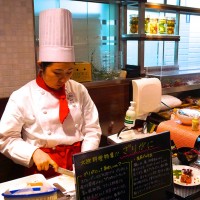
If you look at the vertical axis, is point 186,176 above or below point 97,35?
below

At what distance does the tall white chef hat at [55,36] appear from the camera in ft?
4.52

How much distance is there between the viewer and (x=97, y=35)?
2609mm

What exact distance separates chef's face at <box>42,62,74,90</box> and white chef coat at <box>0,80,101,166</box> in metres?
0.09

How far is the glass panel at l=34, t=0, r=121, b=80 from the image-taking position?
2.43 m

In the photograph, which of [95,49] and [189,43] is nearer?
[95,49]

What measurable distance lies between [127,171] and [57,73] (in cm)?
70

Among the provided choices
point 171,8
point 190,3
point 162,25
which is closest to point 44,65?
point 162,25

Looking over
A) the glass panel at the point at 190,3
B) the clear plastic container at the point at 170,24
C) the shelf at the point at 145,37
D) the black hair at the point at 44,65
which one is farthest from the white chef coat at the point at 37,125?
the glass panel at the point at 190,3

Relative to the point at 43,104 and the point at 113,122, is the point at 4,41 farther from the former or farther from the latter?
the point at 113,122

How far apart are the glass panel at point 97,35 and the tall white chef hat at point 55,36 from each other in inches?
38.0

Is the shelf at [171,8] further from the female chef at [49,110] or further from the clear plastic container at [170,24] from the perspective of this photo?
the female chef at [49,110]

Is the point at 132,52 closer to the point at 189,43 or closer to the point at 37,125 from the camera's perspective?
the point at 189,43

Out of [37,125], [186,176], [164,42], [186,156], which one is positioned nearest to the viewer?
[186,176]

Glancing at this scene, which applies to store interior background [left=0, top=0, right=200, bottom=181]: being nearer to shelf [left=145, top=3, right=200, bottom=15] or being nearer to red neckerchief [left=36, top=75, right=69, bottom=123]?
shelf [left=145, top=3, right=200, bottom=15]
